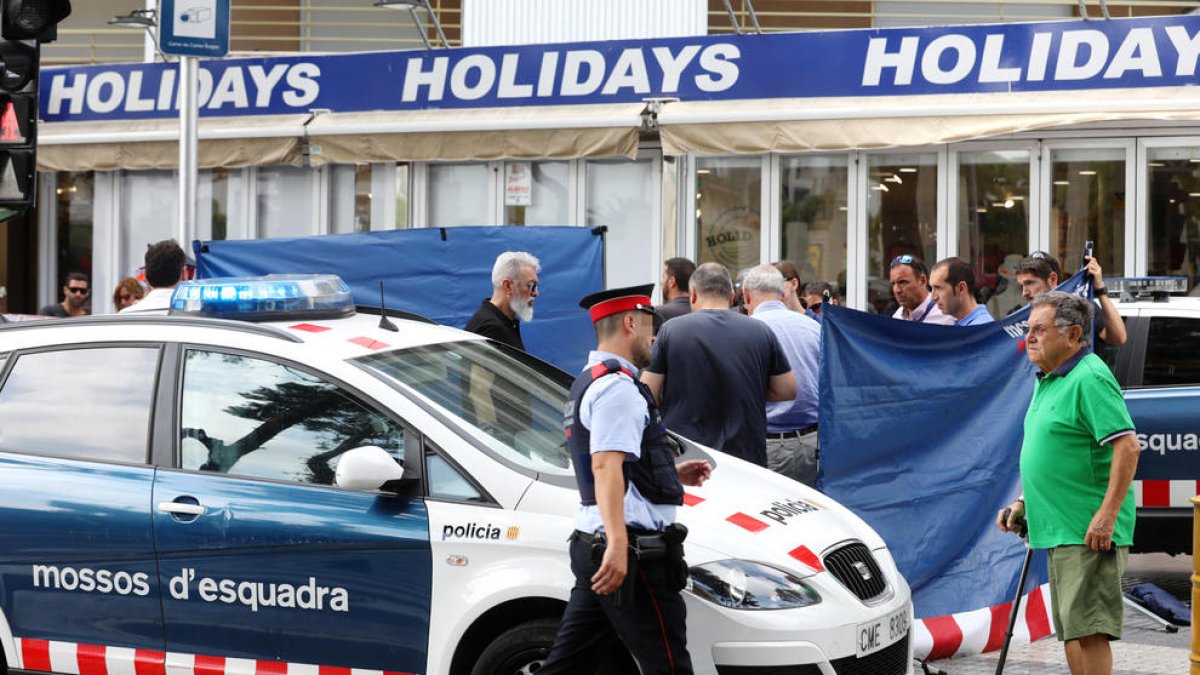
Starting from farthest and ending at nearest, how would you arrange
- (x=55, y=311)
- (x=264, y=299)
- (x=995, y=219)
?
(x=995, y=219) < (x=55, y=311) < (x=264, y=299)

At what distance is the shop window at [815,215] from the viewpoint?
582 inches

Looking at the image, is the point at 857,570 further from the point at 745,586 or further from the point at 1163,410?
the point at 1163,410

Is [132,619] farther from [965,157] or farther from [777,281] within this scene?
[965,157]

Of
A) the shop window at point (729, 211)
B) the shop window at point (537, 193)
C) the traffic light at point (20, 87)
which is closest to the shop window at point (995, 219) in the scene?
A: the shop window at point (729, 211)

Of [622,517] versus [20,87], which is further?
[20,87]

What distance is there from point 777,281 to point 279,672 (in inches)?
146

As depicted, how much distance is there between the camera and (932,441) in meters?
7.59

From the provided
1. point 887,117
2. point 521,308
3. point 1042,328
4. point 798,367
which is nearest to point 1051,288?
point 798,367

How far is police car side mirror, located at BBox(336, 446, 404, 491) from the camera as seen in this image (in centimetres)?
527

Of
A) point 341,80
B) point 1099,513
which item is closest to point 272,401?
point 1099,513

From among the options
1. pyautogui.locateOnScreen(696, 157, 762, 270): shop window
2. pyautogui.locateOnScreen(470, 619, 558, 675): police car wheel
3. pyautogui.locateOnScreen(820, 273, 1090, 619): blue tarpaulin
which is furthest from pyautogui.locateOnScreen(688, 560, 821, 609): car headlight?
pyautogui.locateOnScreen(696, 157, 762, 270): shop window

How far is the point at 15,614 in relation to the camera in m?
5.80

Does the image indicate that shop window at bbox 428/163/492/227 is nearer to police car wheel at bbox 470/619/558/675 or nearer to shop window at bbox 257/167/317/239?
shop window at bbox 257/167/317/239

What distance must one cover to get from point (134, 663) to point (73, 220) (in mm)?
13862
